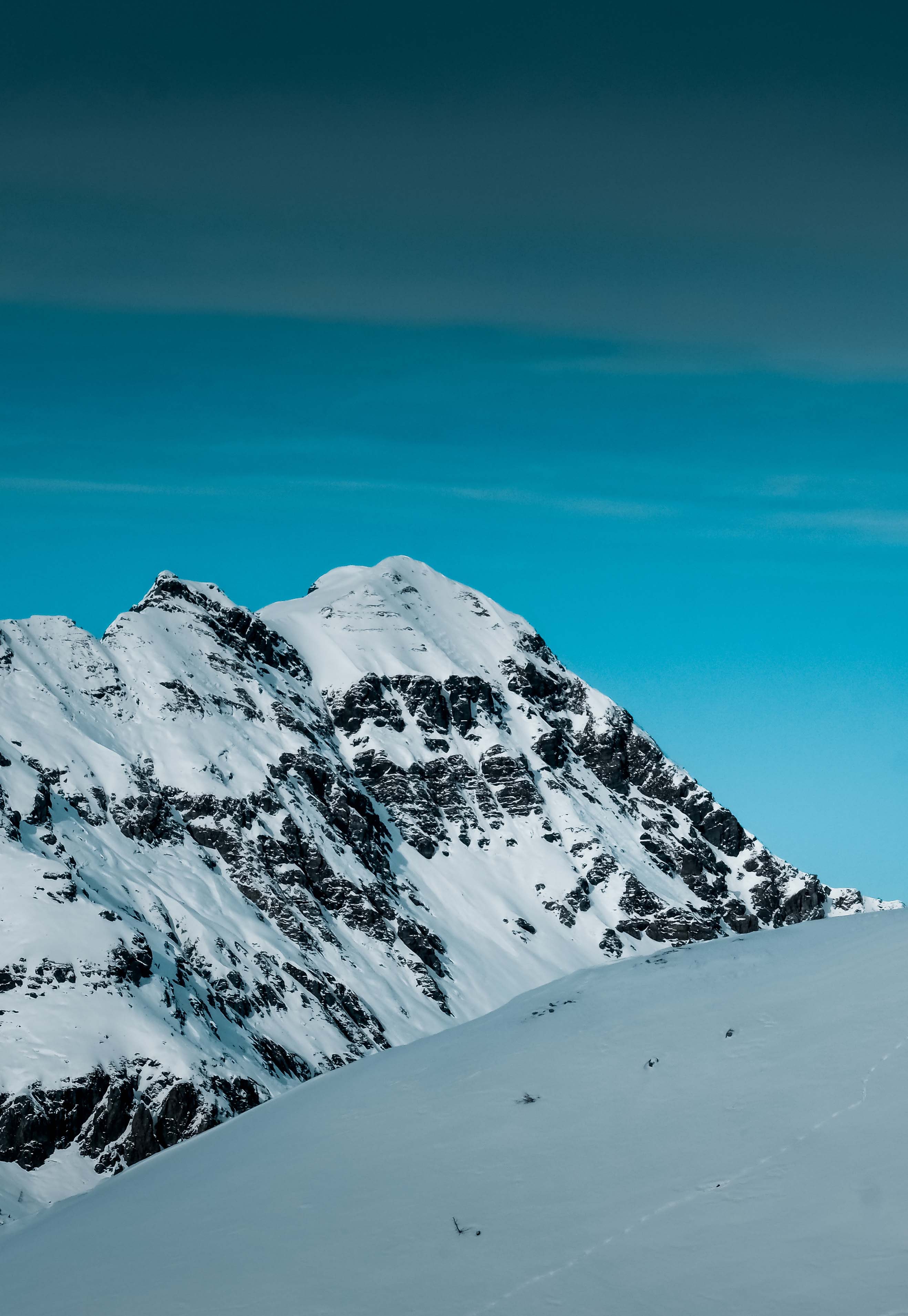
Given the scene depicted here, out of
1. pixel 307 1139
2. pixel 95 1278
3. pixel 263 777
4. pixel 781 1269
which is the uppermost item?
pixel 263 777

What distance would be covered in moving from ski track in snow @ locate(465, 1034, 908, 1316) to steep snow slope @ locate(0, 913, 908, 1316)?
0.09 feet

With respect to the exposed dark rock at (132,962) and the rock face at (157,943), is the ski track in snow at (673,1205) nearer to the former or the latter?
the rock face at (157,943)

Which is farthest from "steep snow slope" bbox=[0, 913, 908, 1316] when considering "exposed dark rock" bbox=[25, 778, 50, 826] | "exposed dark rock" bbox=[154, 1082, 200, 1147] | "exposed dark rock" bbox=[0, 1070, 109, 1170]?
"exposed dark rock" bbox=[25, 778, 50, 826]

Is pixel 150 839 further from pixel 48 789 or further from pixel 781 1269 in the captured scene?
pixel 781 1269

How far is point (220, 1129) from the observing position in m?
22.1

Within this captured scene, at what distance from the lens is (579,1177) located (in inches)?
576

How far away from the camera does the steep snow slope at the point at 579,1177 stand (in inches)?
480

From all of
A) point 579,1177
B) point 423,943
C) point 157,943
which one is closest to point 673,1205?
point 579,1177

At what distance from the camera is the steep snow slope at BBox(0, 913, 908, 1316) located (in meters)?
12.2

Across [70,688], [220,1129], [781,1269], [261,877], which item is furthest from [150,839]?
[781,1269]

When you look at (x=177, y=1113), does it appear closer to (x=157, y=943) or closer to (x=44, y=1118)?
(x=44, y=1118)

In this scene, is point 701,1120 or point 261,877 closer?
point 701,1120

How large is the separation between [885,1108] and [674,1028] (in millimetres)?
4054

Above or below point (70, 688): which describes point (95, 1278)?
below
